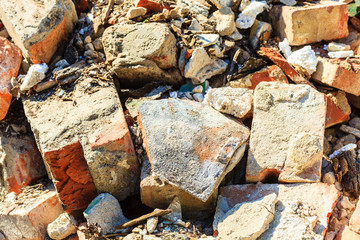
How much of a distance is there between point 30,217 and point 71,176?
549 mm

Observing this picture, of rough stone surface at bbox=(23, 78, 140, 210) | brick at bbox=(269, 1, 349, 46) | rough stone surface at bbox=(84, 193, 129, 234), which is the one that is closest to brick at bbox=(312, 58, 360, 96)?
brick at bbox=(269, 1, 349, 46)

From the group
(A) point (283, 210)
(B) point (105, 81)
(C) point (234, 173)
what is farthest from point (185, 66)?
(A) point (283, 210)

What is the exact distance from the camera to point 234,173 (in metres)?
3.06

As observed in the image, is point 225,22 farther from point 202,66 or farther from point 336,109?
point 336,109

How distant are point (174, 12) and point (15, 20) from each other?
5.09 feet

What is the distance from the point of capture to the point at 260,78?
329 centimetres

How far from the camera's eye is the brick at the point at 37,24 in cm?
319

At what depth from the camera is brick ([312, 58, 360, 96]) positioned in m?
3.15

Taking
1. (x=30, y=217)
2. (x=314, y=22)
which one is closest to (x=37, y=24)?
(x=30, y=217)

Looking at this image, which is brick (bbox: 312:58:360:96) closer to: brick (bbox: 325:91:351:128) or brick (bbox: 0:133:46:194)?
brick (bbox: 325:91:351:128)

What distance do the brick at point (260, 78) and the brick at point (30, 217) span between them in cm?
203

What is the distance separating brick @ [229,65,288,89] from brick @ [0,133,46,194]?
213 centimetres

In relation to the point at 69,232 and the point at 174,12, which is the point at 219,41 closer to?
the point at 174,12

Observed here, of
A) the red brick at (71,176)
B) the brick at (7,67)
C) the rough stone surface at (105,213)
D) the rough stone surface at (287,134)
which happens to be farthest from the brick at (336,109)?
the brick at (7,67)
